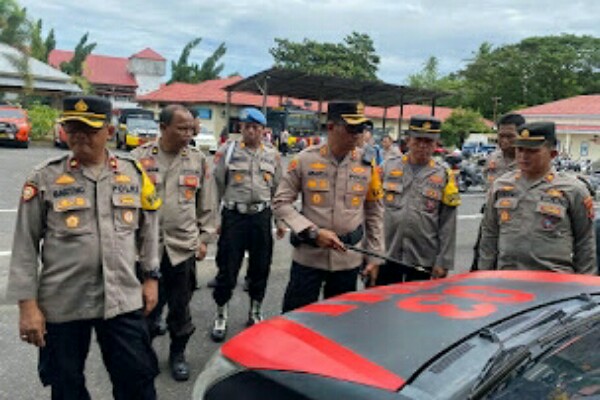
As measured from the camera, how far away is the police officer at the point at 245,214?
434cm

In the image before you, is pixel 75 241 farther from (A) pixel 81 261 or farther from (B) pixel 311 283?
(B) pixel 311 283

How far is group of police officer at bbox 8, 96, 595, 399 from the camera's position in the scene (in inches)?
93.7

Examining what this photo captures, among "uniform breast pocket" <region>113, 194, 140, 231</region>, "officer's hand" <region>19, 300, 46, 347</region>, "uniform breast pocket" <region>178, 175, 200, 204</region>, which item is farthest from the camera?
"uniform breast pocket" <region>178, 175, 200, 204</region>

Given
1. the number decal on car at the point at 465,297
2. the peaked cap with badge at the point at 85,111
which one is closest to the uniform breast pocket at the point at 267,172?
the peaked cap with badge at the point at 85,111

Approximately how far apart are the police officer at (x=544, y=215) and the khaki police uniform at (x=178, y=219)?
1.85 m

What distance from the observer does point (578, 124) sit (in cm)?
3391

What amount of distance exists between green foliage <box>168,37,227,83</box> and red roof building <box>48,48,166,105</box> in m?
9.62

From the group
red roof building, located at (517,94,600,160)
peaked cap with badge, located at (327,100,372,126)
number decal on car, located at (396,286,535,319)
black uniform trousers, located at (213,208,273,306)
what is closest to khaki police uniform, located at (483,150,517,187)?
black uniform trousers, located at (213,208,273,306)

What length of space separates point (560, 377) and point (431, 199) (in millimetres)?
2203

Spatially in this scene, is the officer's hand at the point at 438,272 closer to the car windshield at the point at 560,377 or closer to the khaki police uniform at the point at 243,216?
the khaki police uniform at the point at 243,216

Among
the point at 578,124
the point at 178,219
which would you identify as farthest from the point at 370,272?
the point at 578,124

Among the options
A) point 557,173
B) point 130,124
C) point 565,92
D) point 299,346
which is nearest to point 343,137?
point 557,173

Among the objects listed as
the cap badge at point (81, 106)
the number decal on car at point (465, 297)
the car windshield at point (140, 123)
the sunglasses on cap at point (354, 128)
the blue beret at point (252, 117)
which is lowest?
the number decal on car at point (465, 297)

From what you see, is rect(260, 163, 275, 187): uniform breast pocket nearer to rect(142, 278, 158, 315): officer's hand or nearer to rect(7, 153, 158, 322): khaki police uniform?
rect(142, 278, 158, 315): officer's hand
